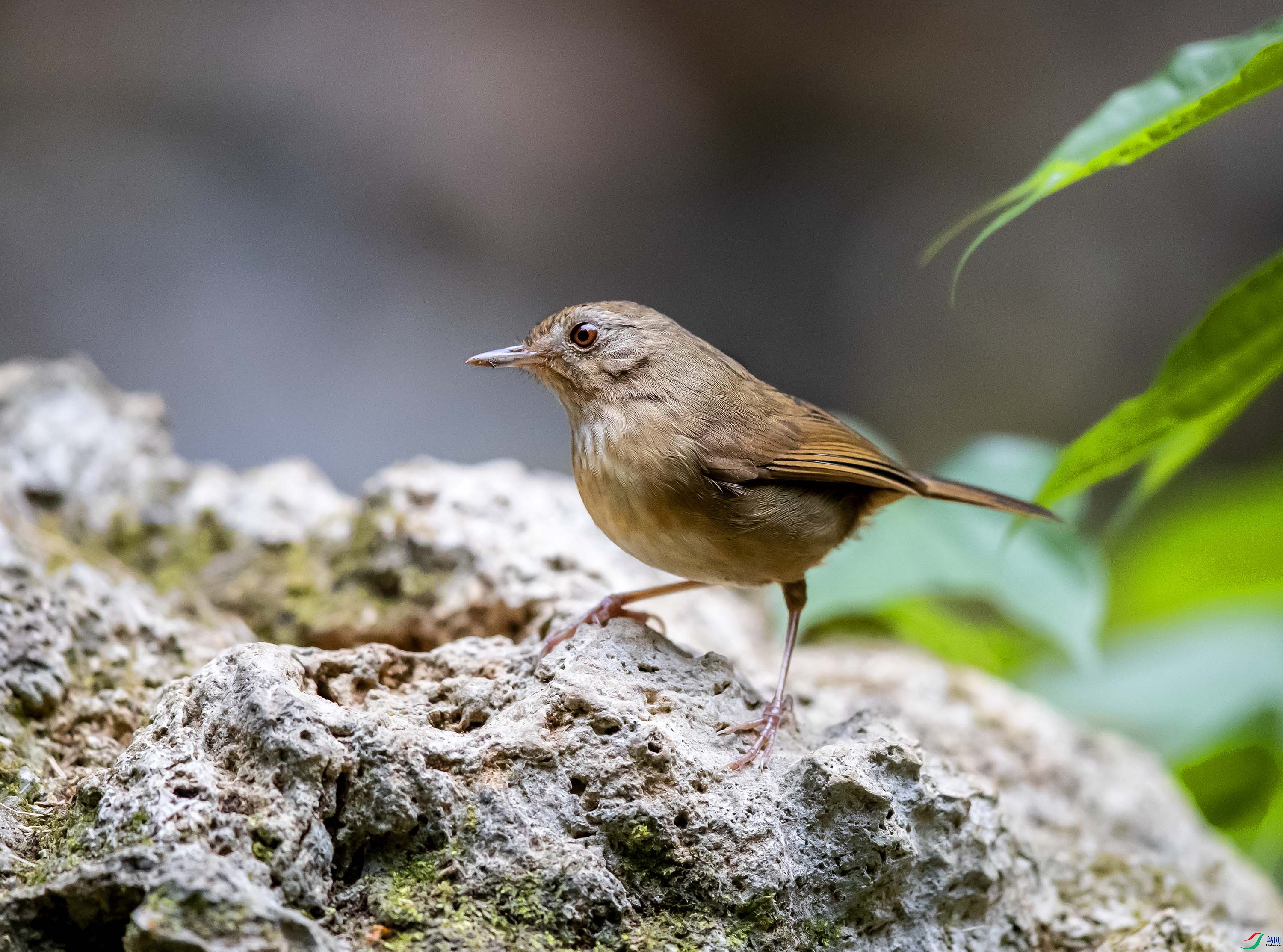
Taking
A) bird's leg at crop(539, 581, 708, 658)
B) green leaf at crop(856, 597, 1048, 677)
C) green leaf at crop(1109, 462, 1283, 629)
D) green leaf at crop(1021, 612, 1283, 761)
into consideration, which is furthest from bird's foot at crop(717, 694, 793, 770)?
green leaf at crop(1109, 462, 1283, 629)

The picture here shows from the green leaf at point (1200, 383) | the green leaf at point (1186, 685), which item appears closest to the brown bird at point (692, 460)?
the green leaf at point (1200, 383)

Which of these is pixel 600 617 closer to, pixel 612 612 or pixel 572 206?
pixel 612 612

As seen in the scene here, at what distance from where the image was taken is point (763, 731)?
2359mm

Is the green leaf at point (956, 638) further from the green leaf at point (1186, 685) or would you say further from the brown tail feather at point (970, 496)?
the brown tail feather at point (970, 496)

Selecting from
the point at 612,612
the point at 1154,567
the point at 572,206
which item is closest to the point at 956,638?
the point at 1154,567

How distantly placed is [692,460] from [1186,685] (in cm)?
314

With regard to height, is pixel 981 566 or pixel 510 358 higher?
pixel 981 566

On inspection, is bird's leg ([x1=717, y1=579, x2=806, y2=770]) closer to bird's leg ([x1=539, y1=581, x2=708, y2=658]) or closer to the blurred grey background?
bird's leg ([x1=539, y1=581, x2=708, y2=658])

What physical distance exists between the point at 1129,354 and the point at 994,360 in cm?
136

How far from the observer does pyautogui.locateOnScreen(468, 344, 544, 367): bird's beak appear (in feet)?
9.39

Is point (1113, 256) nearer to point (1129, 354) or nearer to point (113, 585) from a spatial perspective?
point (1129, 354)

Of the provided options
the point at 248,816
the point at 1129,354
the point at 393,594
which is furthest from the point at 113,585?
the point at 1129,354

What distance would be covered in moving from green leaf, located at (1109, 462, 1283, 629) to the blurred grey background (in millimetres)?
3422

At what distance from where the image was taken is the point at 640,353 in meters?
2.84
